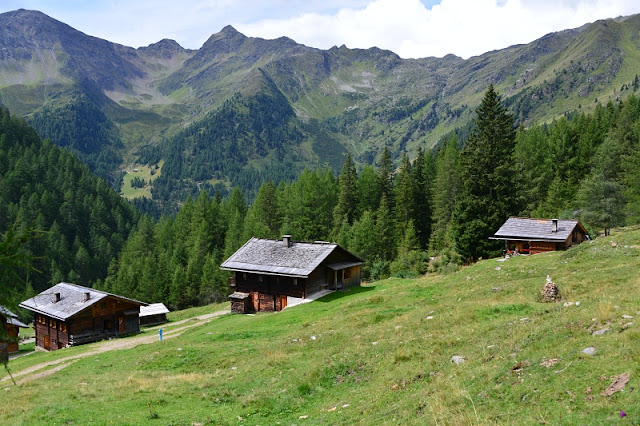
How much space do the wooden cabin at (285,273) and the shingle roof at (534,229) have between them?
18078 mm

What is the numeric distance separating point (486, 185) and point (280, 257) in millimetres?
28154

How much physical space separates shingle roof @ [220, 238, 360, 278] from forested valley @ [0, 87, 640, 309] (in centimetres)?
1306

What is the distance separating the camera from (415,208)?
88.1 metres

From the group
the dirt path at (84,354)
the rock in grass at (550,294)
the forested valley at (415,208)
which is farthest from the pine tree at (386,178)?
the rock in grass at (550,294)

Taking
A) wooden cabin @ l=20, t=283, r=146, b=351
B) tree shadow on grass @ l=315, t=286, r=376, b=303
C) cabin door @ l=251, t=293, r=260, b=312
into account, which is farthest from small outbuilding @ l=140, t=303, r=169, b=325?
tree shadow on grass @ l=315, t=286, r=376, b=303

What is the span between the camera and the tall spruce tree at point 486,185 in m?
53.8

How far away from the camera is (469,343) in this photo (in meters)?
15.9

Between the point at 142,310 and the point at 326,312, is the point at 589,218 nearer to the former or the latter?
the point at 326,312

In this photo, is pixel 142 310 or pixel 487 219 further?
pixel 142 310

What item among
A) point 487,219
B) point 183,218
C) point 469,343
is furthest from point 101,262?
→ point 469,343

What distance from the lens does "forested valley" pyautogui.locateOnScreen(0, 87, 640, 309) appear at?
5644 centimetres

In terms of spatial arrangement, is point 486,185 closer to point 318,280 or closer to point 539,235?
point 539,235

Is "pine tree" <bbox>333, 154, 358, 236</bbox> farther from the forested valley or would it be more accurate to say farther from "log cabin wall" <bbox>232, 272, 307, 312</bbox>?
"log cabin wall" <bbox>232, 272, 307, 312</bbox>

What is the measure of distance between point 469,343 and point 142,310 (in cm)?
6519
